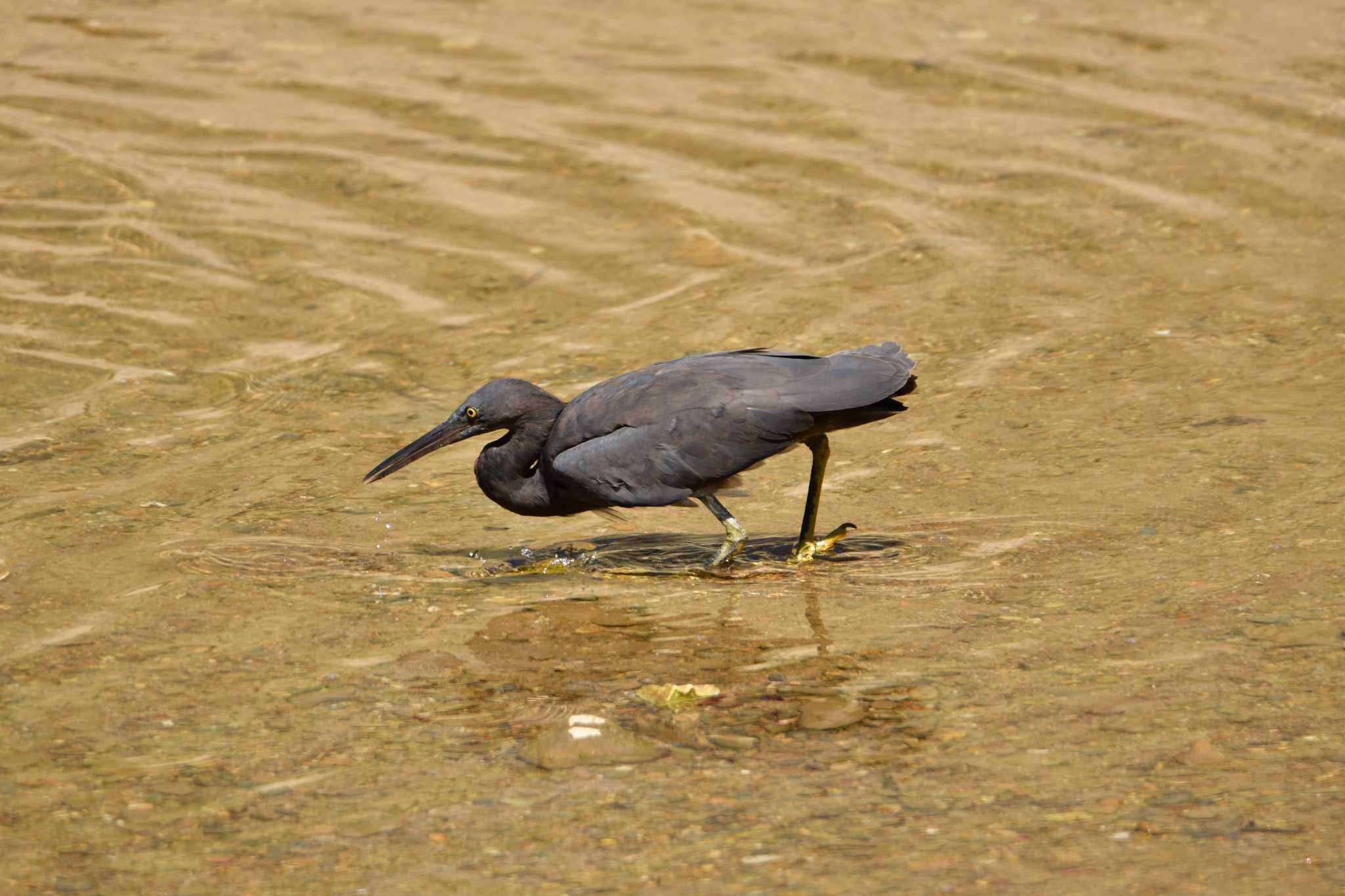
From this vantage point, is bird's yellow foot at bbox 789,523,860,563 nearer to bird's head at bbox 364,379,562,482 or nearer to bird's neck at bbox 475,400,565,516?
bird's neck at bbox 475,400,565,516

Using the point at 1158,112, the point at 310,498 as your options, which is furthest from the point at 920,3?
the point at 310,498

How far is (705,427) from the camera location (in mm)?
6617

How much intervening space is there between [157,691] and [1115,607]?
135 inches

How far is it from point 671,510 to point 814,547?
47.1 inches

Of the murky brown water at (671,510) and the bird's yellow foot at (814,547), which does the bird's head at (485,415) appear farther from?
the bird's yellow foot at (814,547)

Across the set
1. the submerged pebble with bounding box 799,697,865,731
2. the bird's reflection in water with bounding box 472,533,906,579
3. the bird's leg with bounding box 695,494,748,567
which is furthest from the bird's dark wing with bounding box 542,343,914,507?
the submerged pebble with bounding box 799,697,865,731

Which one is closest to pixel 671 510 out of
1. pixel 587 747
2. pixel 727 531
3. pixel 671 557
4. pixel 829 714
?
pixel 671 557

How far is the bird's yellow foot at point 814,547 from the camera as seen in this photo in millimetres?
6832

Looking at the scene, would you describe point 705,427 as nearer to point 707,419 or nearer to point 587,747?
point 707,419

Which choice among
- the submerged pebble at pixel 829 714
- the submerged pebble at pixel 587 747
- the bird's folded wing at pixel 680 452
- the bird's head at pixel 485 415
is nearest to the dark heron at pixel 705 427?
the bird's folded wing at pixel 680 452

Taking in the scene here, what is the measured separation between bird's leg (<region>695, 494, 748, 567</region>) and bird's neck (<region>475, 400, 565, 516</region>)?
68cm

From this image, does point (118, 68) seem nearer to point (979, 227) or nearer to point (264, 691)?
point (979, 227)

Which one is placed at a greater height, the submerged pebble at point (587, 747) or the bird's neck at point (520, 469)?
the bird's neck at point (520, 469)

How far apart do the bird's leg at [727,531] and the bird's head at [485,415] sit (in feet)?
2.73
